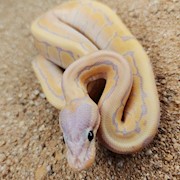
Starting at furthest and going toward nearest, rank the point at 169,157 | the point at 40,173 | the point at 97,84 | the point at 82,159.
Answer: the point at 97,84 → the point at 40,173 → the point at 169,157 → the point at 82,159

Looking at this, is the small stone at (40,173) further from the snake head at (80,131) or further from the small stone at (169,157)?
the small stone at (169,157)

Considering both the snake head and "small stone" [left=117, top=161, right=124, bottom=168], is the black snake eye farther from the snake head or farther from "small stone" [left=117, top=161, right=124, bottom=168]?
"small stone" [left=117, top=161, right=124, bottom=168]

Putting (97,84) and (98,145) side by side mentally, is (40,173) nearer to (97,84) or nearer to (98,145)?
(98,145)

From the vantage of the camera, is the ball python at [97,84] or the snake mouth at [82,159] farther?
the ball python at [97,84]

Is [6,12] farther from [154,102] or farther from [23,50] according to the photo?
[154,102]

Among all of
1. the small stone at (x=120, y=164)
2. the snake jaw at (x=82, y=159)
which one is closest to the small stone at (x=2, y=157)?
the snake jaw at (x=82, y=159)

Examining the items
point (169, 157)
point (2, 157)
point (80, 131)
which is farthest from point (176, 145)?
point (2, 157)

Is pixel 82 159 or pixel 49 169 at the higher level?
pixel 82 159

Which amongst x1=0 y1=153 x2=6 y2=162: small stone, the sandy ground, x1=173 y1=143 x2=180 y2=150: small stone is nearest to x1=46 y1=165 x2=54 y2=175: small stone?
the sandy ground
